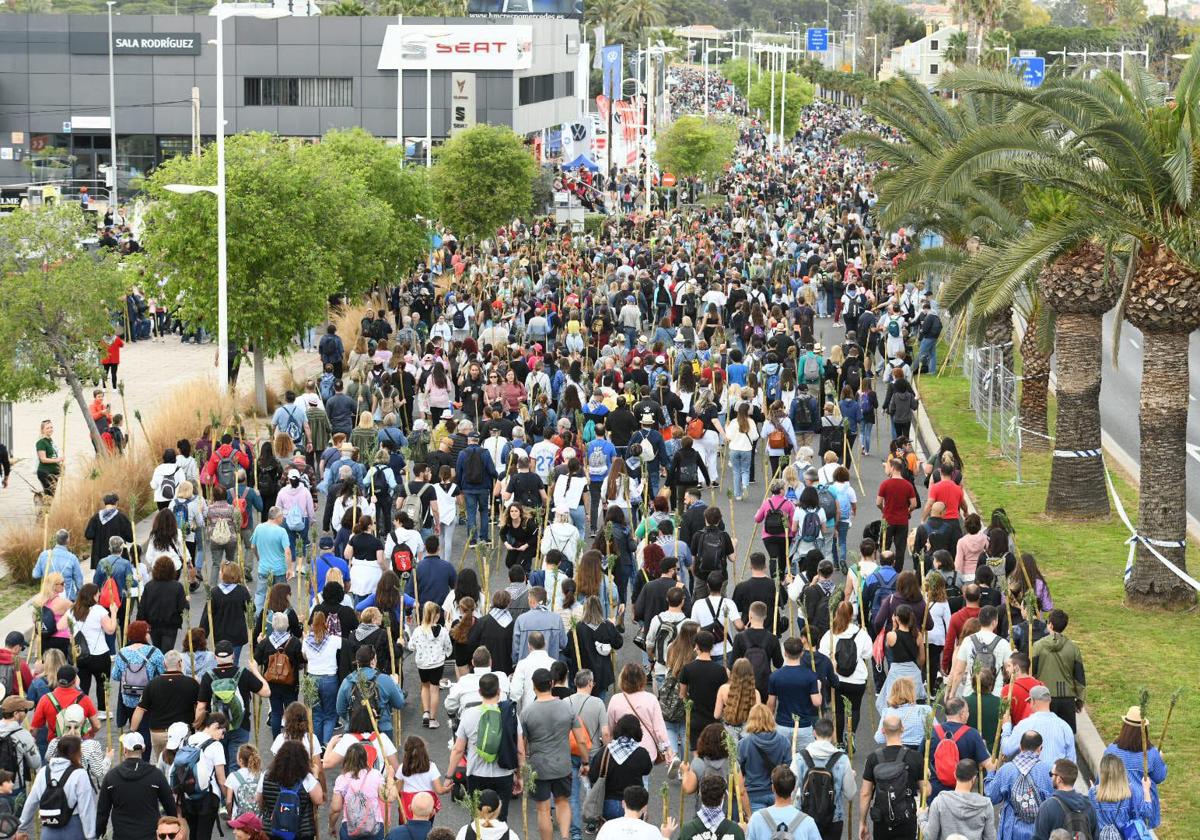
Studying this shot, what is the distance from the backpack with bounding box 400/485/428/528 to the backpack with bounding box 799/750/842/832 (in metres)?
7.00

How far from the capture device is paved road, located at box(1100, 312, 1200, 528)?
2647 cm

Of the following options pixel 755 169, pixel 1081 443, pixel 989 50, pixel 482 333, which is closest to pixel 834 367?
pixel 1081 443

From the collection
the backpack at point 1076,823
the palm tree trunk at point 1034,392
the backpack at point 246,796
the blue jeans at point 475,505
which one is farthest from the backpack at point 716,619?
the palm tree trunk at point 1034,392

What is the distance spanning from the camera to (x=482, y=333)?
29.7 m

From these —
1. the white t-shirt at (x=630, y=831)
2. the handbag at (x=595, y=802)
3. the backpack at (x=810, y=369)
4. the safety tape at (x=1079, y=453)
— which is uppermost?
the backpack at (x=810, y=369)

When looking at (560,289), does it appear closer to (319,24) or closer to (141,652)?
(141,652)

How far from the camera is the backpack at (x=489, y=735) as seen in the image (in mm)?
10734

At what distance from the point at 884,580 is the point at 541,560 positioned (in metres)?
4.12

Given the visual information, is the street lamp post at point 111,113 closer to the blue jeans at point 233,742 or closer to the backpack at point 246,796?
the blue jeans at point 233,742

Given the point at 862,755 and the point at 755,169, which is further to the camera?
the point at 755,169

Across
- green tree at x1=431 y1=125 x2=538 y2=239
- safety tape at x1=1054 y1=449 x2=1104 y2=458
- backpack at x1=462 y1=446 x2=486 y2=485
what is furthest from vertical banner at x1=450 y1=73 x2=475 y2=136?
backpack at x1=462 y1=446 x2=486 y2=485

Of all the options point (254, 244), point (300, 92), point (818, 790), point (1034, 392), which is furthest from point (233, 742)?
point (300, 92)

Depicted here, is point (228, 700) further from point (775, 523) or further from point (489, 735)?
point (775, 523)

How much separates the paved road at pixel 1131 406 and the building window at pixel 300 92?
39836mm
